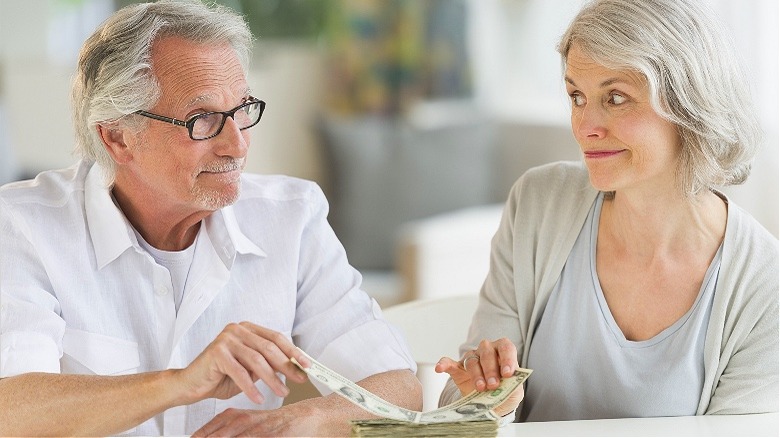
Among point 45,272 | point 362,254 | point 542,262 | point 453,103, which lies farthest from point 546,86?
point 45,272

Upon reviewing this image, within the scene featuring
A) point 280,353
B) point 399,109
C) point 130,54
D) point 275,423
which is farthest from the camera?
point 399,109

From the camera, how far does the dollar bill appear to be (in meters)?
1.30

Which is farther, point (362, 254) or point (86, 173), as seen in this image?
point (362, 254)

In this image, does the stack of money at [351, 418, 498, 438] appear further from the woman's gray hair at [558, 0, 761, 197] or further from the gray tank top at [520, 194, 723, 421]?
the woman's gray hair at [558, 0, 761, 197]

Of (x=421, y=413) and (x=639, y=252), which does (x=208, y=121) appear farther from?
(x=639, y=252)

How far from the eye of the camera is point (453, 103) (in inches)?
225

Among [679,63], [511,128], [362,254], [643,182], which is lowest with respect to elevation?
[362,254]

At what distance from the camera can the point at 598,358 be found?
69.0 inches

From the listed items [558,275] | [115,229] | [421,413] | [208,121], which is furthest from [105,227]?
[558,275]

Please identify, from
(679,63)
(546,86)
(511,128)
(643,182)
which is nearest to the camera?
(679,63)

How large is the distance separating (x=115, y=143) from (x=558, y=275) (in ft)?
2.55

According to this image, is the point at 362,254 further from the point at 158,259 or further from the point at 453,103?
the point at 158,259

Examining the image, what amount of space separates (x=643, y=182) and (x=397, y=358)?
50cm

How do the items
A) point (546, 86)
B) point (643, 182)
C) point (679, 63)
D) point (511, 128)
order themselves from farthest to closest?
point (546, 86) → point (511, 128) → point (643, 182) → point (679, 63)
